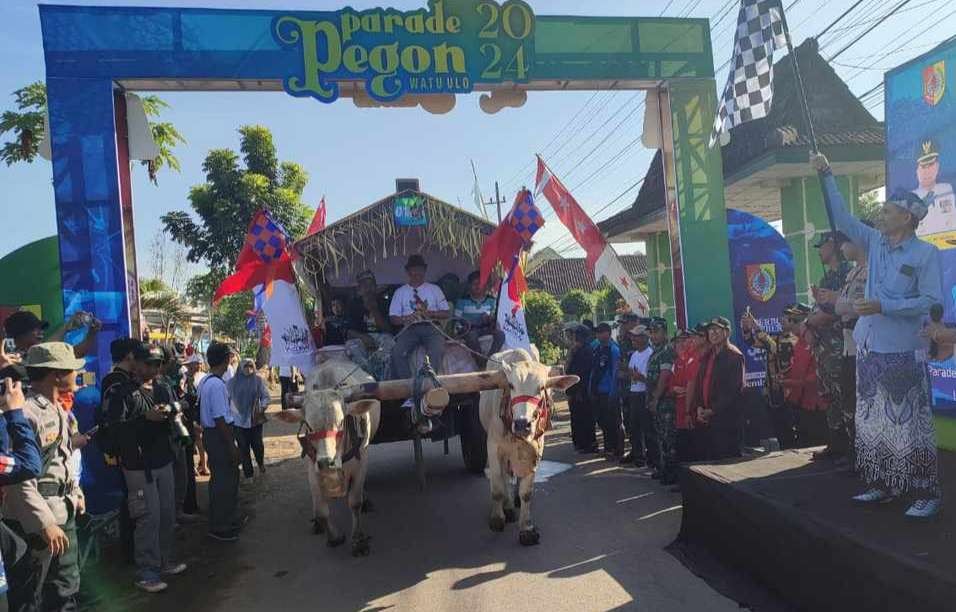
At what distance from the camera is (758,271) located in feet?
28.3

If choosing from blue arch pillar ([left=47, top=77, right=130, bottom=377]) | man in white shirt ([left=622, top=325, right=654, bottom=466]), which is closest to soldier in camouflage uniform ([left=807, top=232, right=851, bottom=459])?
man in white shirt ([left=622, top=325, right=654, bottom=466])

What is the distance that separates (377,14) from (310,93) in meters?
1.18

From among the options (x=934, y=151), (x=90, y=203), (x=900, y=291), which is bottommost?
(x=900, y=291)

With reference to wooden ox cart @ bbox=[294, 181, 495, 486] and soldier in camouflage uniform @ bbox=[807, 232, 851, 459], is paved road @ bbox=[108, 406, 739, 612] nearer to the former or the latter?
wooden ox cart @ bbox=[294, 181, 495, 486]

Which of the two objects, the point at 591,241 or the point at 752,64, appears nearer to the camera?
the point at 752,64

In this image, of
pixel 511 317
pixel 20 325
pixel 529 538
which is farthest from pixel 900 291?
pixel 20 325

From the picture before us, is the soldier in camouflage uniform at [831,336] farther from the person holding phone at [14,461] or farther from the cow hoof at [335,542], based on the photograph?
the person holding phone at [14,461]

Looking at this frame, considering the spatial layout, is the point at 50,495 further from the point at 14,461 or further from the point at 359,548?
the point at 359,548

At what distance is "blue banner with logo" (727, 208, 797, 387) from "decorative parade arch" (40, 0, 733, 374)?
944 mm

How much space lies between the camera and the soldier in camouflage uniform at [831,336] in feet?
16.4

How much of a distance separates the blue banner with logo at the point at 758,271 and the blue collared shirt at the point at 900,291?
4760 mm

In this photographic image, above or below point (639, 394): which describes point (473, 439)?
below

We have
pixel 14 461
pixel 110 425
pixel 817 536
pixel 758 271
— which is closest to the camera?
pixel 14 461

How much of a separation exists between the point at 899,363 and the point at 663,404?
326 centimetres
